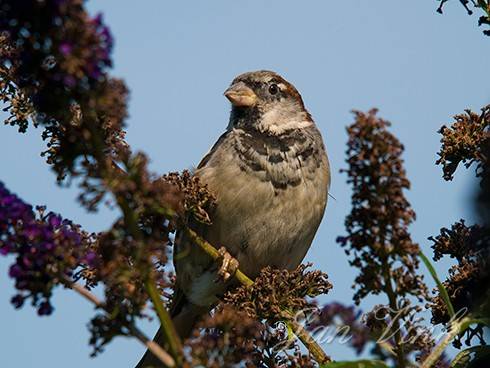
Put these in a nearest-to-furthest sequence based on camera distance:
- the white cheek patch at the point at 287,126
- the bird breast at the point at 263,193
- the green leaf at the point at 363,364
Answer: the green leaf at the point at 363,364
the bird breast at the point at 263,193
the white cheek patch at the point at 287,126

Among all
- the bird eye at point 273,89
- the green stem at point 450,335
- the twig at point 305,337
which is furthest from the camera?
the bird eye at point 273,89

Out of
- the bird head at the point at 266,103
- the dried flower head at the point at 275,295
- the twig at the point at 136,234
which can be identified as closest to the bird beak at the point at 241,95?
the bird head at the point at 266,103

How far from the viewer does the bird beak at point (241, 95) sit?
4297mm

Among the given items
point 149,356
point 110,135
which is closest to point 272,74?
point 149,356

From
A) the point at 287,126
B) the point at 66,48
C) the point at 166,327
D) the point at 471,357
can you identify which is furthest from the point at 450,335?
the point at 287,126

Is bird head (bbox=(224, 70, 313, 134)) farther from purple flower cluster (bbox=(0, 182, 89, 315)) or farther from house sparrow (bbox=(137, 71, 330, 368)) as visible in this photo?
purple flower cluster (bbox=(0, 182, 89, 315))

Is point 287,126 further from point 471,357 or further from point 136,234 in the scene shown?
point 136,234

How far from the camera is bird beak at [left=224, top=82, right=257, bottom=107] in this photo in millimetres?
4297

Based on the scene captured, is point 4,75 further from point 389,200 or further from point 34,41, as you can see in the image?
point 389,200

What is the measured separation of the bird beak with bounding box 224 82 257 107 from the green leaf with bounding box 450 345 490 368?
2.62 meters

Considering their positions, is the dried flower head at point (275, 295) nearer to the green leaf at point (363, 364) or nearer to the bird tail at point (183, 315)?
the green leaf at point (363, 364)

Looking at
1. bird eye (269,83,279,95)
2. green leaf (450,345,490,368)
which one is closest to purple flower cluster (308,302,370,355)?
green leaf (450,345,490,368)

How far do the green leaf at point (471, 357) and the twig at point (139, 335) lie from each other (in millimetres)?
776

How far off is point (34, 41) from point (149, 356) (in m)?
2.58
